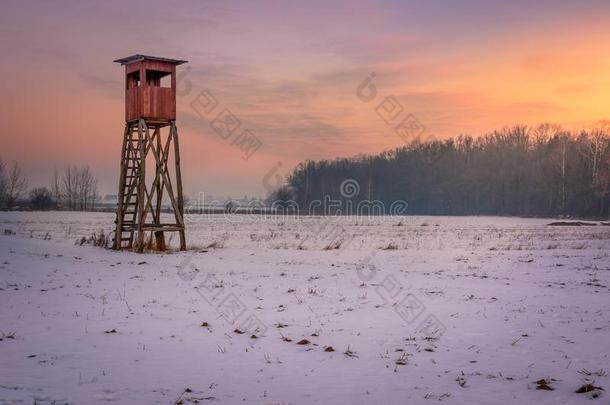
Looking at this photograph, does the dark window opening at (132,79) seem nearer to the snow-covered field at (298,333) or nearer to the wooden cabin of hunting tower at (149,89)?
the wooden cabin of hunting tower at (149,89)

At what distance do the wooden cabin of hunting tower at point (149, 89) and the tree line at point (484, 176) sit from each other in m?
65.8

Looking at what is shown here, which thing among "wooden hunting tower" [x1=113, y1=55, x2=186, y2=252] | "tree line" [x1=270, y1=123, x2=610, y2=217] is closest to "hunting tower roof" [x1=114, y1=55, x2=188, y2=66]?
"wooden hunting tower" [x1=113, y1=55, x2=186, y2=252]

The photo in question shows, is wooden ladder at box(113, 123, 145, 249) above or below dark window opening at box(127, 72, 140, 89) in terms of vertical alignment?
below

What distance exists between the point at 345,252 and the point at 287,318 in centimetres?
1390

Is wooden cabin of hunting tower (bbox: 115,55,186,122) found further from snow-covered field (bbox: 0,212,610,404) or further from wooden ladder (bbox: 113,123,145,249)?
snow-covered field (bbox: 0,212,610,404)

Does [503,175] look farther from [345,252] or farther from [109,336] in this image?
[109,336]

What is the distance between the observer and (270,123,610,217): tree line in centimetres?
8344

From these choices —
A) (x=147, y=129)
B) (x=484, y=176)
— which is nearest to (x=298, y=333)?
(x=147, y=129)

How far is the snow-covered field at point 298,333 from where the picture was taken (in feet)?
22.7

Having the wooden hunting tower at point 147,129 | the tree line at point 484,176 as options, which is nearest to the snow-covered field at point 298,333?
the wooden hunting tower at point 147,129

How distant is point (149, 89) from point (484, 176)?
3716 inches

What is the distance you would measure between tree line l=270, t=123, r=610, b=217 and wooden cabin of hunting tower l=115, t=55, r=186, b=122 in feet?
216

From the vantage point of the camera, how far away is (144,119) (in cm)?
2428

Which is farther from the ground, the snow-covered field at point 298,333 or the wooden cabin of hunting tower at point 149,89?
the wooden cabin of hunting tower at point 149,89
